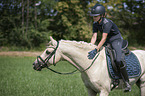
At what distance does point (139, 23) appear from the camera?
1578 inches

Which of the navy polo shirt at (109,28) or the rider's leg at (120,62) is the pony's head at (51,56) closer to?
the navy polo shirt at (109,28)

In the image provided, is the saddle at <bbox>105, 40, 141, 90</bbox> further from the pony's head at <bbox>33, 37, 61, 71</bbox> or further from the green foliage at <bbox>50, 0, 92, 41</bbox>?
the green foliage at <bbox>50, 0, 92, 41</bbox>

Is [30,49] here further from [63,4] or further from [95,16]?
[95,16]

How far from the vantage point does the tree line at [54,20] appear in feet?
97.1

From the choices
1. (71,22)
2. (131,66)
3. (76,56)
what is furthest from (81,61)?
(71,22)

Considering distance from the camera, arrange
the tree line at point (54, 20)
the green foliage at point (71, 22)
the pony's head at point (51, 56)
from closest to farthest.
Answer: the pony's head at point (51, 56)
the tree line at point (54, 20)
the green foliage at point (71, 22)

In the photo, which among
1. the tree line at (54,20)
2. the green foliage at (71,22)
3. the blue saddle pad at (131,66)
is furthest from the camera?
the green foliage at (71,22)

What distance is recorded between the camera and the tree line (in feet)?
97.1

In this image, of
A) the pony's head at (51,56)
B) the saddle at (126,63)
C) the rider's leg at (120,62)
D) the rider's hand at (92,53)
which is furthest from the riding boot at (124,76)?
the pony's head at (51,56)

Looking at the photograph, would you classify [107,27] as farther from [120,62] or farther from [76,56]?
[76,56]

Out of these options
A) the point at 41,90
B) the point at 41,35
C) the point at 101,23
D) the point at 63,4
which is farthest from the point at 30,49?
the point at 101,23

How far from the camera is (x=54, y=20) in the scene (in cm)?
3478

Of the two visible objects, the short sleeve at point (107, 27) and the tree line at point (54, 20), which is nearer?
the short sleeve at point (107, 27)

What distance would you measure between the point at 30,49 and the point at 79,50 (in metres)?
25.9
